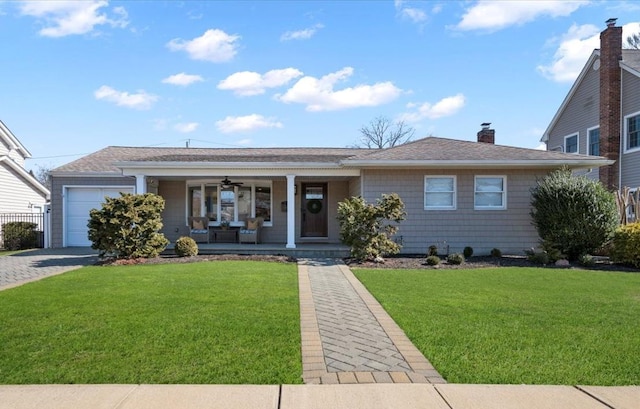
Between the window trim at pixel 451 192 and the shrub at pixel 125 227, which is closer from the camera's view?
the shrub at pixel 125 227

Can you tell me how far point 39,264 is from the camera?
11367 mm

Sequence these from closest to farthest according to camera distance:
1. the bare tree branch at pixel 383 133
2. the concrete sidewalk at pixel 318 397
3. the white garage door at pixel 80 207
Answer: the concrete sidewalk at pixel 318 397, the white garage door at pixel 80 207, the bare tree branch at pixel 383 133

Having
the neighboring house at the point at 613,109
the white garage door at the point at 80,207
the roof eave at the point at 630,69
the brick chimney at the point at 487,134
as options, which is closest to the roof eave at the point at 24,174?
the white garage door at the point at 80,207

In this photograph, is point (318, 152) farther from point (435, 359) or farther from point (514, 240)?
point (435, 359)

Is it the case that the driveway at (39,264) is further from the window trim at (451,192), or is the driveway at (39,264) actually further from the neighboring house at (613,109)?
the neighboring house at (613,109)

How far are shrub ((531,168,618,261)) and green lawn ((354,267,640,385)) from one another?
2798mm

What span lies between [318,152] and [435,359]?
14.8 metres

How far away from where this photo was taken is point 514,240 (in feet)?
45.0

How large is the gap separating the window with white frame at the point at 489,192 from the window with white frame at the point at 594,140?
924 cm

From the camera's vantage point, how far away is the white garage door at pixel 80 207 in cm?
1633

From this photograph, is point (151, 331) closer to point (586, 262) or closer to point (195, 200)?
point (586, 262)

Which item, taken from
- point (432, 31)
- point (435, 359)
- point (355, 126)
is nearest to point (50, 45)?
point (432, 31)

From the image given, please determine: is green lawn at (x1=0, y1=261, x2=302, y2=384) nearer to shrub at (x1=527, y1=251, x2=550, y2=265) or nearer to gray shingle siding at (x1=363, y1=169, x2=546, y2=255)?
gray shingle siding at (x1=363, y1=169, x2=546, y2=255)

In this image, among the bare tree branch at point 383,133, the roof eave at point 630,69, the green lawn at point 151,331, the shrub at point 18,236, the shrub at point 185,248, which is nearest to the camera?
the green lawn at point 151,331
